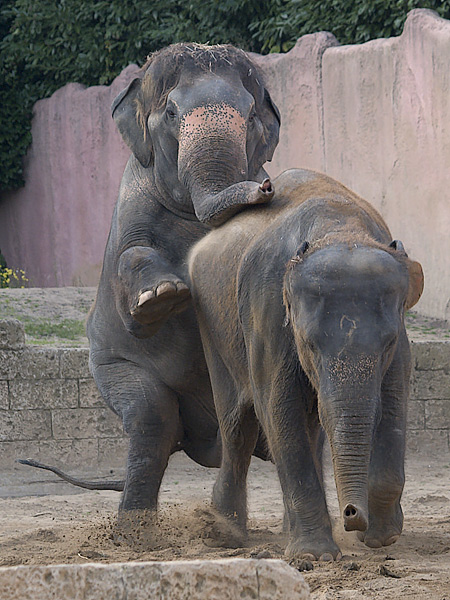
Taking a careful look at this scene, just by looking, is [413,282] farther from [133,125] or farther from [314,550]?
[133,125]

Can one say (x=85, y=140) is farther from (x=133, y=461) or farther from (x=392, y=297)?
(x=392, y=297)

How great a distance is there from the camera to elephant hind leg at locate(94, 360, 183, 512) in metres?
5.84

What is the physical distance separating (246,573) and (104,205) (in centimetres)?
1279

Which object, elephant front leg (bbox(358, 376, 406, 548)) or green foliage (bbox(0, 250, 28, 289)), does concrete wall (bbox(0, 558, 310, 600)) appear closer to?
elephant front leg (bbox(358, 376, 406, 548))

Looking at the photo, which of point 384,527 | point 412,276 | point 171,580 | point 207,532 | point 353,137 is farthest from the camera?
point 353,137

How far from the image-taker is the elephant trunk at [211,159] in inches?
210

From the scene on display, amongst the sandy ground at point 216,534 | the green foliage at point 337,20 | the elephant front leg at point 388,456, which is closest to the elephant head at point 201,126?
the elephant front leg at point 388,456

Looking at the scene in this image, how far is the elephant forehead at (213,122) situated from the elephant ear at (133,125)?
0.51 metres

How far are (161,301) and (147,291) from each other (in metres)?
0.08

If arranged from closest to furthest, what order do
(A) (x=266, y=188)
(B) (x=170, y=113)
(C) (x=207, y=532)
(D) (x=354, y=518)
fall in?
(D) (x=354, y=518)
(A) (x=266, y=188)
(C) (x=207, y=532)
(B) (x=170, y=113)

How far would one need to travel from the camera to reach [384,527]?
15.1ft

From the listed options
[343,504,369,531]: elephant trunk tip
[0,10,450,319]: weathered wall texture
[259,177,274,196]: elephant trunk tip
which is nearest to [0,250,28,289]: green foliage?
[0,10,450,319]: weathered wall texture

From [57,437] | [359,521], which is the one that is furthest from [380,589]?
[57,437]

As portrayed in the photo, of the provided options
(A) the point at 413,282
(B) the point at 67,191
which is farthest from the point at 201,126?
(B) the point at 67,191
